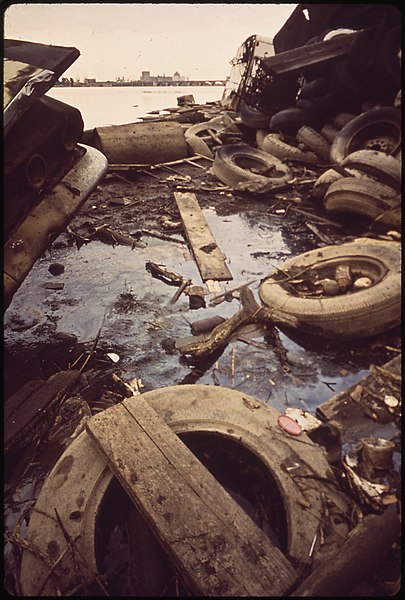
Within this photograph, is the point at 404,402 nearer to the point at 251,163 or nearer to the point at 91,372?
the point at 91,372

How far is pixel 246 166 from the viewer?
9.32m

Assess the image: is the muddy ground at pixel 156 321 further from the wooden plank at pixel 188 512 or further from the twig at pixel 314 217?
the wooden plank at pixel 188 512

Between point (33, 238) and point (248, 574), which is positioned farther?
point (33, 238)

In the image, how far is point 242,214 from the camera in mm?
7215

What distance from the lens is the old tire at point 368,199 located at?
17.6 ft

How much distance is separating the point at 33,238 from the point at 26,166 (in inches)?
25.1

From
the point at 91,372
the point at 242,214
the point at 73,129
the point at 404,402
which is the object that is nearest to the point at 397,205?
the point at 242,214

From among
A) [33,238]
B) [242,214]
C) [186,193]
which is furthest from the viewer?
[186,193]

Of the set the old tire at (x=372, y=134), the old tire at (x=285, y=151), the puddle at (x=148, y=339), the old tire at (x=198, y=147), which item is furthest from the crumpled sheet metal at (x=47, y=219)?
the old tire at (x=198, y=147)

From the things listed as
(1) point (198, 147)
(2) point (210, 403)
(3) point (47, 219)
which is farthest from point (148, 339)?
(1) point (198, 147)

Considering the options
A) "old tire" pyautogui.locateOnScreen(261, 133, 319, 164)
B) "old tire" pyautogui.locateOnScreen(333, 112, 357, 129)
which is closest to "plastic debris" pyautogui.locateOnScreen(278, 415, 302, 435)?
"old tire" pyautogui.locateOnScreen(261, 133, 319, 164)

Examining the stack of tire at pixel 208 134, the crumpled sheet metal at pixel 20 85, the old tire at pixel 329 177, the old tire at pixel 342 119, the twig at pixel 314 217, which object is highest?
the stack of tire at pixel 208 134

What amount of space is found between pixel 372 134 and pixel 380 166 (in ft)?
7.21

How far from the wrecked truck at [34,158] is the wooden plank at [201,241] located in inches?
75.0
